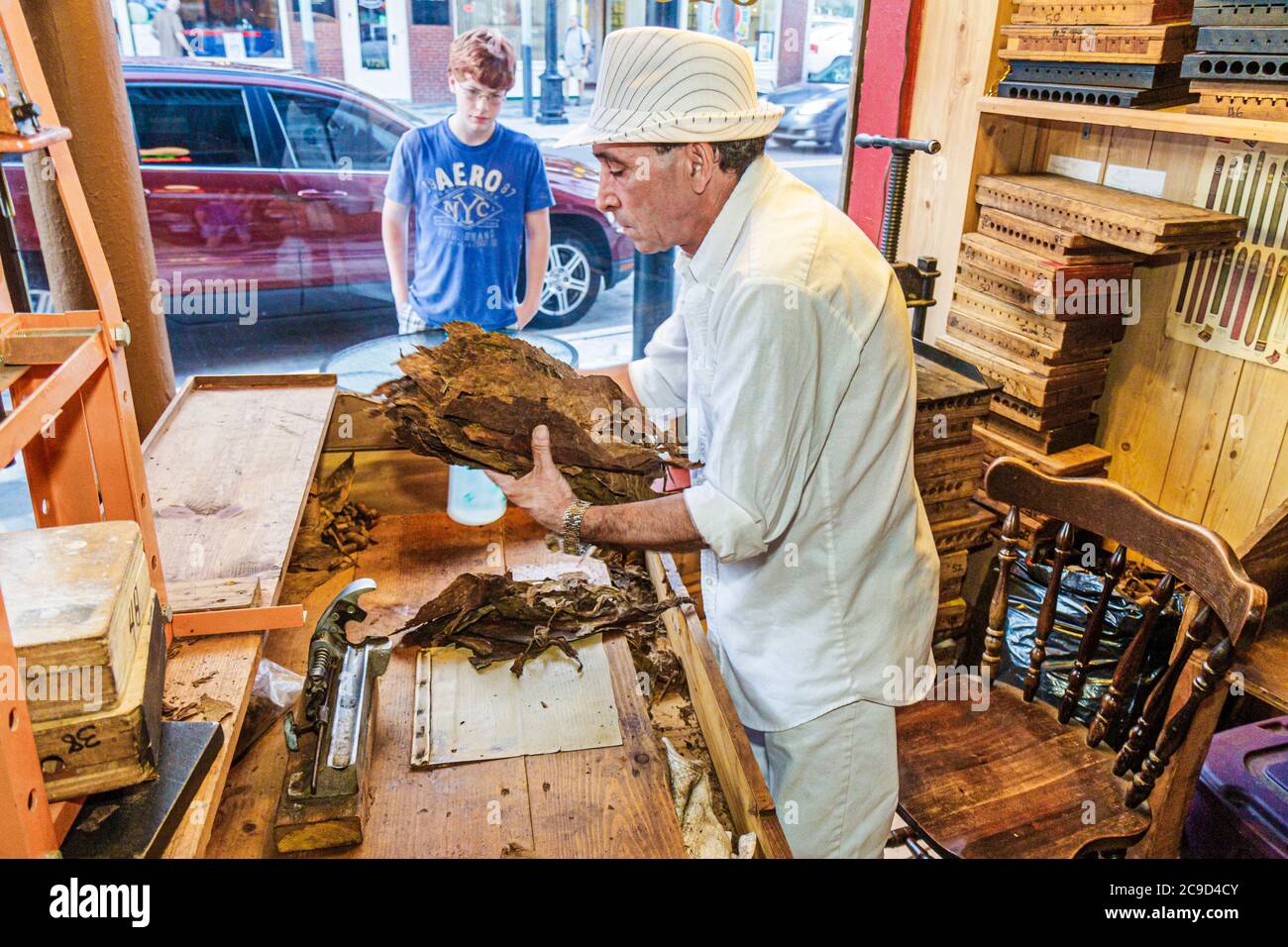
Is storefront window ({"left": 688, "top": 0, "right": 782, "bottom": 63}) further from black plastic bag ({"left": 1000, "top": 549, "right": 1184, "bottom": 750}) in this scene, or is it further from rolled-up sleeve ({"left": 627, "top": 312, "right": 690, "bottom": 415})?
black plastic bag ({"left": 1000, "top": 549, "right": 1184, "bottom": 750})

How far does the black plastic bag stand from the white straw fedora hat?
1.37 meters

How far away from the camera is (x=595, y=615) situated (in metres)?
1.88

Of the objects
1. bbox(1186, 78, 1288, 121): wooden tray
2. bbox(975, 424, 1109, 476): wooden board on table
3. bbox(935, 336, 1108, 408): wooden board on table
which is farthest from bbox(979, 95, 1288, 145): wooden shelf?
bbox(975, 424, 1109, 476): wooden board on table

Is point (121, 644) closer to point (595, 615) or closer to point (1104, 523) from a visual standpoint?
point (595, 615)

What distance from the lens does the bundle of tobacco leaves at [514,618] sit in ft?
5.85

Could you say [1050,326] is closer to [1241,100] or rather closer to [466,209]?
[1241,100]

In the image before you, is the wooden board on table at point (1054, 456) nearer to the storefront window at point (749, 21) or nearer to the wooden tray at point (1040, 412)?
the wooden tray at point (1040, 412)

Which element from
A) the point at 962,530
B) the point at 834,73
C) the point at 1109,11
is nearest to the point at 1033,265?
the point at 1109,11

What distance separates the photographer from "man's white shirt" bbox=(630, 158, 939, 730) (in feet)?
4.65

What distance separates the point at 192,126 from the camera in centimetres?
316

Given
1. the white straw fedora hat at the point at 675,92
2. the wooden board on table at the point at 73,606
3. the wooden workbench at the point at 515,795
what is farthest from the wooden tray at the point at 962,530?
the wooden board on table at the point at 73,606

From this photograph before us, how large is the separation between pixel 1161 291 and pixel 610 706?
7.18 ft

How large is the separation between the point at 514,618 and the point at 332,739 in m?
0.53

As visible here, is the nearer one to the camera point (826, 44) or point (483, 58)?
point (483, 58)
